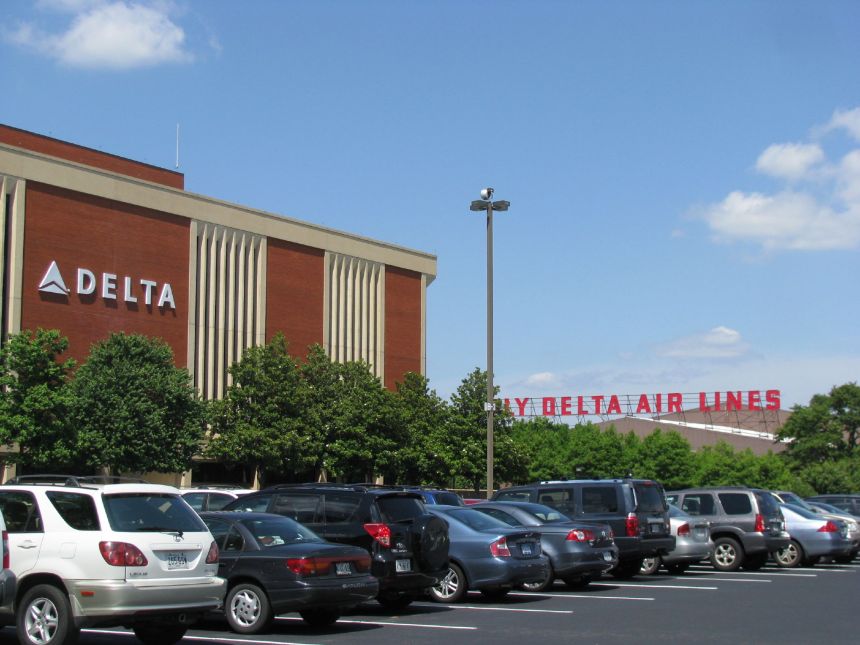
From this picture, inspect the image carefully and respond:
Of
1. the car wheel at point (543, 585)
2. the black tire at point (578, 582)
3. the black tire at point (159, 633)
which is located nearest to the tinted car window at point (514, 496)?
the black tire at point (578, 582)

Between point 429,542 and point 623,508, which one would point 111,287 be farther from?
point 429,542

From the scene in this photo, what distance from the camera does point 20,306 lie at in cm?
4912

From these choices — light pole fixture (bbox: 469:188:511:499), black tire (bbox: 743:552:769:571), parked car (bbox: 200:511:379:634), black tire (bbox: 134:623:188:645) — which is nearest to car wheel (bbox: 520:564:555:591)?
parked car (bbox: 200:511:379:634)

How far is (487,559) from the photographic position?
16.9 meters

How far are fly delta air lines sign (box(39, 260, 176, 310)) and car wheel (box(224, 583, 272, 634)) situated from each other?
129 feet

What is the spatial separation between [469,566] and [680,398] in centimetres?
7765

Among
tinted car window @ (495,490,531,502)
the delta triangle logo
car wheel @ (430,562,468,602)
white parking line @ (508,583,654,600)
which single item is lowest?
white parking line @ (508,583,654,600)

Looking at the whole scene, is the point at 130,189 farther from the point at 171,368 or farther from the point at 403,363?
the point at 403,363

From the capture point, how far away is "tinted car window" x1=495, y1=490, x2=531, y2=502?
72.0 feet

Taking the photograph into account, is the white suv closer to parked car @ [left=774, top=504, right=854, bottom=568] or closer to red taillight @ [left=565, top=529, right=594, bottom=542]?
red taillight @ [left=565, top=529, right=594, bottom=542]

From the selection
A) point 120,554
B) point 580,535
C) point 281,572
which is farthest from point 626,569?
point 120,554

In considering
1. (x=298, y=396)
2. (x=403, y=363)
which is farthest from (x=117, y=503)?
(x=403, y=363)

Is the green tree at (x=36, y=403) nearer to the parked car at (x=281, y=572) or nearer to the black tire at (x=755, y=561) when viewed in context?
the black tire at (x=755, y=561)

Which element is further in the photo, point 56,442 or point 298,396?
point 298,396
